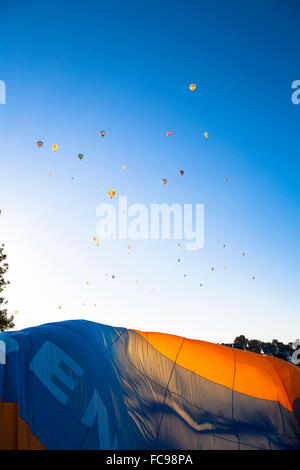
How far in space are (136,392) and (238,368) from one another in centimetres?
156

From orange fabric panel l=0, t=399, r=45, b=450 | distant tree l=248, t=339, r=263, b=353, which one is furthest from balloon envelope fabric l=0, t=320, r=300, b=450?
distant tree l=248, t=339, r=263, b=353

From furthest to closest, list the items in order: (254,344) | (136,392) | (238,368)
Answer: (254,344) < (238,368) < (136,392)

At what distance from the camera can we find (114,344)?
4.10 metres

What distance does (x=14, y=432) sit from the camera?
2.58 meters

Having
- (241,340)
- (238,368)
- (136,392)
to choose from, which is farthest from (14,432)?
(241,340)

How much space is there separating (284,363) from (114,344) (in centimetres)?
254

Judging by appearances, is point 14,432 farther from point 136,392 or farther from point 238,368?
point 238,368

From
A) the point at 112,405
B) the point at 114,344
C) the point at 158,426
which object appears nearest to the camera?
the point at 112,405

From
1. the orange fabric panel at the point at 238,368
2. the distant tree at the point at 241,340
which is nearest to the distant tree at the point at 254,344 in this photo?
the distant tree at the point at 241,340

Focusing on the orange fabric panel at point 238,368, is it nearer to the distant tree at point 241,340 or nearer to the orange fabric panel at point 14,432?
the orange fabric panel at point 14,432

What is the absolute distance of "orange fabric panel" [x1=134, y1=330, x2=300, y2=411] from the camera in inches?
158
